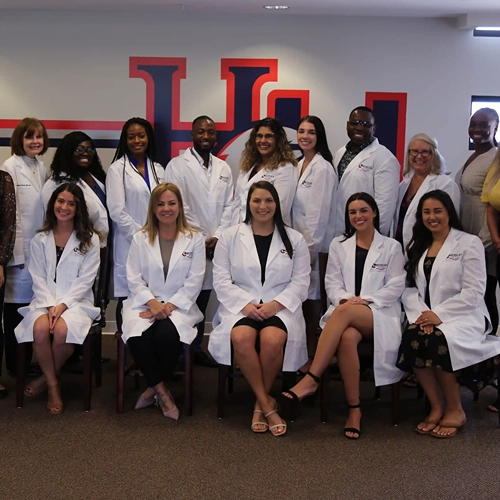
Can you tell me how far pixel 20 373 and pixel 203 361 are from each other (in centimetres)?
131

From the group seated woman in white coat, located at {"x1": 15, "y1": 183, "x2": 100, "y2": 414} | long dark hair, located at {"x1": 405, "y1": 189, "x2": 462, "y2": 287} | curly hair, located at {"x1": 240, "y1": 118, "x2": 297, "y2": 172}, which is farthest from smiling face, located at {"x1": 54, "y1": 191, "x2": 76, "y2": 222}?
long dark hair, located at {"x1": 405, "y1": 189, "x2": 462, "y2": 287}

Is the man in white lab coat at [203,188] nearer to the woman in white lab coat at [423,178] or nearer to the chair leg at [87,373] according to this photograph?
the chair leg at [87,373]

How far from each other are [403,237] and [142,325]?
5.45 ft

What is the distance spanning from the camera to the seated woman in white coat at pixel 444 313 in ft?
10.3

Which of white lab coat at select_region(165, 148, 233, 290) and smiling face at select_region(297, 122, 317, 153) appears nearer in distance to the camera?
smiling face at select_region(297, 122, 317, 153)

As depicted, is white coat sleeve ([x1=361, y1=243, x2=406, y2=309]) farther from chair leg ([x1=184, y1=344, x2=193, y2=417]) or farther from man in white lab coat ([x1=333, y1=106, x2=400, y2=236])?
chair leg ([x1=184, y1=344, x2=193, y2=417])

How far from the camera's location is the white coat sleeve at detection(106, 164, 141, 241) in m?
4.04

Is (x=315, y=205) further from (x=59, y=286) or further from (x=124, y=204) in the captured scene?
(x=59, y=286)

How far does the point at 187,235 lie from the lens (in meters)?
3.62

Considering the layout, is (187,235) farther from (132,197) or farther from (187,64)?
(187,64)

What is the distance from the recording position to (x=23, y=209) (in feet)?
12.6

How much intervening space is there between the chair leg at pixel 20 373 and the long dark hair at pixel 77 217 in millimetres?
664

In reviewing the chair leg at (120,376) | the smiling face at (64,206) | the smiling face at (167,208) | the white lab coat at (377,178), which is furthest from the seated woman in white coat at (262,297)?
the smiling face at (64,206)

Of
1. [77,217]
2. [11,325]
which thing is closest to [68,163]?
[77,217]
